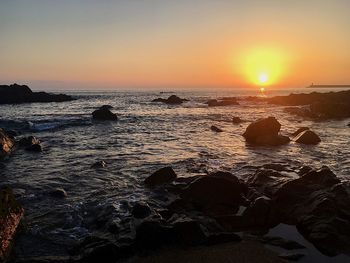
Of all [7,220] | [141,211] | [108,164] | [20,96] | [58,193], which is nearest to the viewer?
[7,220]

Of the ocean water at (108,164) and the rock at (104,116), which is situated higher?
the rock at (104,116)

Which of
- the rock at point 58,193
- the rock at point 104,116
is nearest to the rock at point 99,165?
the rock at point 58,193

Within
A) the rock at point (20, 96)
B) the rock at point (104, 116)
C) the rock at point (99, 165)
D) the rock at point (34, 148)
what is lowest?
the rock at point (99, 165)

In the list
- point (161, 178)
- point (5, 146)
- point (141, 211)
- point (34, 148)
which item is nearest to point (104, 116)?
point (34, 148)

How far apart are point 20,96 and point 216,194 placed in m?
88.8

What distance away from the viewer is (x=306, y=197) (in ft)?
34.6

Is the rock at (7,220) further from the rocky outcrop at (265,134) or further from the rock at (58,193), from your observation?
the rocky outcrop at (265,134)

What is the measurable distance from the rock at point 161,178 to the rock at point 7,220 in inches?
201

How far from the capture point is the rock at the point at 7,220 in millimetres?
7880

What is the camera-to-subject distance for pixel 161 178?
1395 cm

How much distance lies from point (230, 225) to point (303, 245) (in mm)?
1937

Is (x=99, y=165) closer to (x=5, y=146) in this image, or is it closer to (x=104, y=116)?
(x=5, y=146)

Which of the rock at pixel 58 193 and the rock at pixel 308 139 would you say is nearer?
the rock at pixel 58 193

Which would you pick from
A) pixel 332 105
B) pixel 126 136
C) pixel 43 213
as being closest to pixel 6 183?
pixel 43 213
